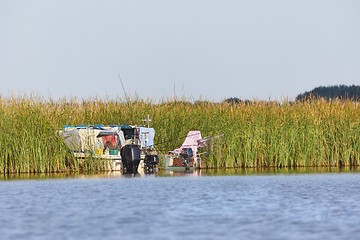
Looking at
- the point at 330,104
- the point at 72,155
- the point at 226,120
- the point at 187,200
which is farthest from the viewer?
the point at 330,104

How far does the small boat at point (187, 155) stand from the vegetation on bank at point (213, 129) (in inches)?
20.2

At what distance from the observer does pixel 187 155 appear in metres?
30.8

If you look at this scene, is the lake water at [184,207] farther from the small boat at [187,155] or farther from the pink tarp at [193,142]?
the small boat at [187,155]

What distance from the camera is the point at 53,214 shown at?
17.1 meters

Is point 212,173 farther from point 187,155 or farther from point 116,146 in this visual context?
point 116,146

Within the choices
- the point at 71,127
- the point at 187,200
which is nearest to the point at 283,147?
the point at 71,127

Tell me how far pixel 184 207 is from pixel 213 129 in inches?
539

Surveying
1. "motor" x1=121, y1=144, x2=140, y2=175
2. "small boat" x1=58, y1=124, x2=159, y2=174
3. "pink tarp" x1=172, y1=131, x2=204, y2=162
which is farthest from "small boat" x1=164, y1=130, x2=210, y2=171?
"motor" x1=121, y1=144, x2=140, y2=175

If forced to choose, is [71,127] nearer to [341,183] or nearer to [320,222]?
[341,183]

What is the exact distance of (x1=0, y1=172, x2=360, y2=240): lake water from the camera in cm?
1448

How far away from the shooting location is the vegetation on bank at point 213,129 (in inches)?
1134

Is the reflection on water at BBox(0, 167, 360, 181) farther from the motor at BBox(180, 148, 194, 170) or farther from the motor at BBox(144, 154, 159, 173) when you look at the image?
the motor at BBox(180, 148, 194, 170)

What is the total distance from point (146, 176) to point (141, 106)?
5.50 meters

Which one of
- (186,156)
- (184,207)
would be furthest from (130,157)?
(184,207)
